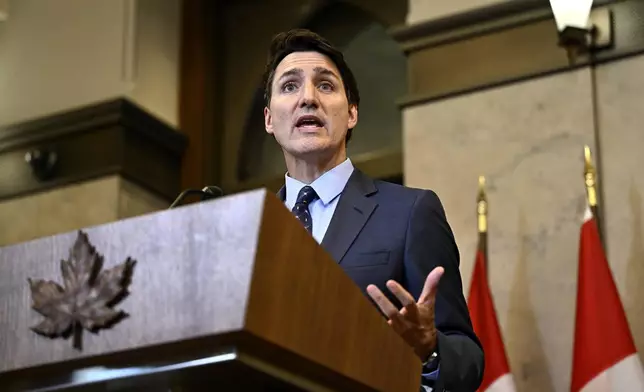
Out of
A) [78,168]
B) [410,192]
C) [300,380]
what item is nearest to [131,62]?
[78,168]

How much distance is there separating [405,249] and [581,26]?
1981 mm

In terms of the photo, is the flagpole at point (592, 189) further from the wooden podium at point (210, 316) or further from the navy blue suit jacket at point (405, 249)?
the wooden podium at point (210, 316)

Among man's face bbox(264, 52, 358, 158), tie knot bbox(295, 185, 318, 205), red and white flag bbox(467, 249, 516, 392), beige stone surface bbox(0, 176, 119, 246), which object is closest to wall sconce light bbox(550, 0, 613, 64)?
red and white flag bbox(467, 249, 516, 392)

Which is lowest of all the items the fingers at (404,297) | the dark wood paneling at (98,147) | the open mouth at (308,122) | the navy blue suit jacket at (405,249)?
the fingers at (404,297)

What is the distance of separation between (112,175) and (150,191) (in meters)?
0.19

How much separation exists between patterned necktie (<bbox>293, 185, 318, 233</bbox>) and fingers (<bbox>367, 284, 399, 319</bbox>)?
0.55 meters

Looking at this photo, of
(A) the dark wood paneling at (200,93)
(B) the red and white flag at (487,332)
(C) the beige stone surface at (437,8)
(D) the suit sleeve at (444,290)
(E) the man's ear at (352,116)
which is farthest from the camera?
(A) the dark wood paneling at (200,93)

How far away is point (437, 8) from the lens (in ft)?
13.8

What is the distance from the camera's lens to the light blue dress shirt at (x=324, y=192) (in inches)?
79.3

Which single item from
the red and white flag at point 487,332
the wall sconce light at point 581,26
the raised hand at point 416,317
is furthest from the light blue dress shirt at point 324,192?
the wall sconce light at point 581,26

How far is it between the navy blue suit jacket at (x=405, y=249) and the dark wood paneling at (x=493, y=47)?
6.37ft

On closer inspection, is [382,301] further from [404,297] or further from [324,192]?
[324,192]

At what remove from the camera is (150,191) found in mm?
4805

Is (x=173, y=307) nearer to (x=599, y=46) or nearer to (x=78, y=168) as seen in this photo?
(x=599, y=46)
